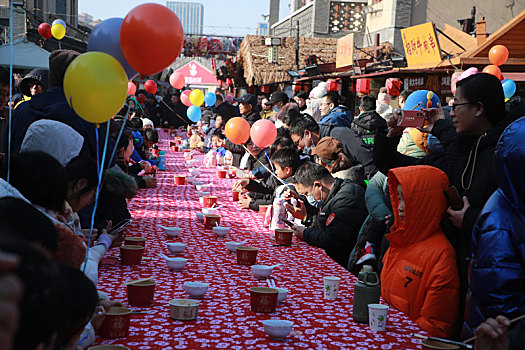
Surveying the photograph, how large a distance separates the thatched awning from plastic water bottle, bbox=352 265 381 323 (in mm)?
14338

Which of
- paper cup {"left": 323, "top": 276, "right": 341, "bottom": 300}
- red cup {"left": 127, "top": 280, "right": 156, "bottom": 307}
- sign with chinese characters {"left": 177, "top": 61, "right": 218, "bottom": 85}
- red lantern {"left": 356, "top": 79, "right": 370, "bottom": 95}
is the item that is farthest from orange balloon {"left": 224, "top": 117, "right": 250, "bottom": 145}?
sign with chinese characters {"left": 177, "top": 61, "right": 218, "bottom": 85}

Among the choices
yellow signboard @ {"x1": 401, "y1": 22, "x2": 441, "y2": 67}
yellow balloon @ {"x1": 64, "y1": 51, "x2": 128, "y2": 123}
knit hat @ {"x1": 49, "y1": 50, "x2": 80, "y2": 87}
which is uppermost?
yellow signboard @ {"x1": 401, "y1": 22, "x2": 441, "y2": 67}

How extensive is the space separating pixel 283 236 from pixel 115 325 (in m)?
1.85

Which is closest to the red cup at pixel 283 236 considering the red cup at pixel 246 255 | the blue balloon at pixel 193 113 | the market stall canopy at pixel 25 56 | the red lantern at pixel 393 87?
the red cup at pixel 246 255

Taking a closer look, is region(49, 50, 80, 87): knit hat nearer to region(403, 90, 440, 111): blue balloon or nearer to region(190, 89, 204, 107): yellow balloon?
region(403, 90, 440, 111): blue balloon

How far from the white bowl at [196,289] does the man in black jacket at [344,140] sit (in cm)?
325

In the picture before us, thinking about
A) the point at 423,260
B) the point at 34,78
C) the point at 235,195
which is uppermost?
the point at 34,78

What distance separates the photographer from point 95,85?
96.3 inches

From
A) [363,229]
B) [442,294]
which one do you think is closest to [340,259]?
[363,229]

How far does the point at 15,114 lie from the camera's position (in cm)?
347

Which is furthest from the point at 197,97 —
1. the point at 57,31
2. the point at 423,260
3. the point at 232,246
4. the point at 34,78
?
the point at 423,260

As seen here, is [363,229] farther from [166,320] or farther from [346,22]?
[346,22]

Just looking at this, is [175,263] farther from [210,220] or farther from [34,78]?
[34,78]

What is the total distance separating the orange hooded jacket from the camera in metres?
2.57
